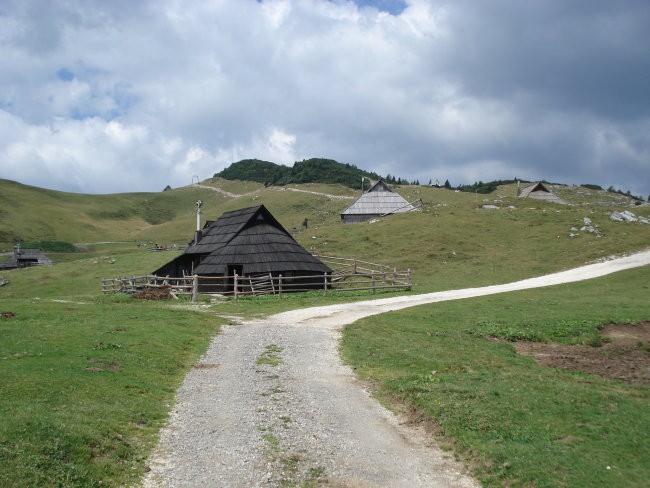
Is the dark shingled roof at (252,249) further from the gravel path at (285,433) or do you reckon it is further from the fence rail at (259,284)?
the gravel path at (285,433)

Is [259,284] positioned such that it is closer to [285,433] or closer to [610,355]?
[610,355]

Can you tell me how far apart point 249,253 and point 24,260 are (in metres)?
64.7

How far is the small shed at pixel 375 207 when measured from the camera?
3297 inches

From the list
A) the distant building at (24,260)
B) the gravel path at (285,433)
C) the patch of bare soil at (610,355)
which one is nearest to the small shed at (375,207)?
the distant building at (24,260)

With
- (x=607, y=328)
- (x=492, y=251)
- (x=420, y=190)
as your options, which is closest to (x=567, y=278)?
(x=492, y=251)

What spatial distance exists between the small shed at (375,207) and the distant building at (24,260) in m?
50.8

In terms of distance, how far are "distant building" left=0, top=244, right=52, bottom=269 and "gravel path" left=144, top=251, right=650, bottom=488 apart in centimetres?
8353

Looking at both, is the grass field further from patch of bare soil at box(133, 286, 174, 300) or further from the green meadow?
patch of bare soil at box(133, 286, 174, 300)

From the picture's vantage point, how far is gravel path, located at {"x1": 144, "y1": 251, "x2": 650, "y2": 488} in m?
8.54

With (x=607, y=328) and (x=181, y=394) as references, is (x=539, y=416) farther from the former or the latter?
(x=607, y=328)

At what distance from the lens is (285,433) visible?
10.4 meters

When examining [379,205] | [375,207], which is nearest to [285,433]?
[375,207]

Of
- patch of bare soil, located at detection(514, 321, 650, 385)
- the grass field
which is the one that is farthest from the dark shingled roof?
patch of bare soil, located at detection(514, 321, 650, 385)

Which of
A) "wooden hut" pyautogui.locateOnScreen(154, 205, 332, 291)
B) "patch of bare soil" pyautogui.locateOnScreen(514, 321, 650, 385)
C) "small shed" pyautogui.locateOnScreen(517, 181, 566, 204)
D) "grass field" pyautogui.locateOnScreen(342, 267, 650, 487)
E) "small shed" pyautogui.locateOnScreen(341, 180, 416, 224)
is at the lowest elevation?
"patch of bare soil" pyautogui.locateOnScreen(514, 321, 650, 385)
